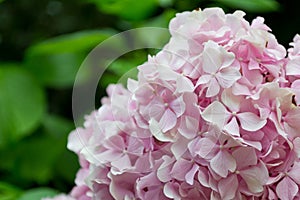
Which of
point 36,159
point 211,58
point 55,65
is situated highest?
point 211,58

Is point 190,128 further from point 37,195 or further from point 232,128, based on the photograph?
point 37,195

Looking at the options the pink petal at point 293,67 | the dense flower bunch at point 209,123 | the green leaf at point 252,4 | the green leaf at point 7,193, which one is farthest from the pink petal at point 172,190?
the green leaf at point 252,4

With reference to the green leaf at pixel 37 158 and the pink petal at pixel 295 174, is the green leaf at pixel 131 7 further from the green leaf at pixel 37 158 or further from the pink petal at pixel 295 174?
the pink petal at pixel 295 174

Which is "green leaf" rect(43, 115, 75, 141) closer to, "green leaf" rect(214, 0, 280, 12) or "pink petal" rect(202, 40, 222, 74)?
"green leaf" rect(214, 0, 280, 12)

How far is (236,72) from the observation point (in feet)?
1.62

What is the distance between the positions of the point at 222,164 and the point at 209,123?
32 millimetres

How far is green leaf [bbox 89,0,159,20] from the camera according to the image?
2.88 ft

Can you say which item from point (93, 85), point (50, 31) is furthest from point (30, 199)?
point (50, 31)

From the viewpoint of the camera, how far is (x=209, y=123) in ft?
1.58

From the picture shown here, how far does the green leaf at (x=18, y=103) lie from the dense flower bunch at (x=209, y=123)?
1.38ft

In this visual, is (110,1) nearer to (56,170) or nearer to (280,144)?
(56,170)

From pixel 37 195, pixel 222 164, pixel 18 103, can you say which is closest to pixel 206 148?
pixel 222 164

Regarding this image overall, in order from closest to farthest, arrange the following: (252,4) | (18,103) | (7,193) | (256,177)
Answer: (256,177) < (7,193) < (252,4) < (18,103)

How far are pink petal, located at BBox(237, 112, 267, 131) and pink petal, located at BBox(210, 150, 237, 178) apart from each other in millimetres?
25
